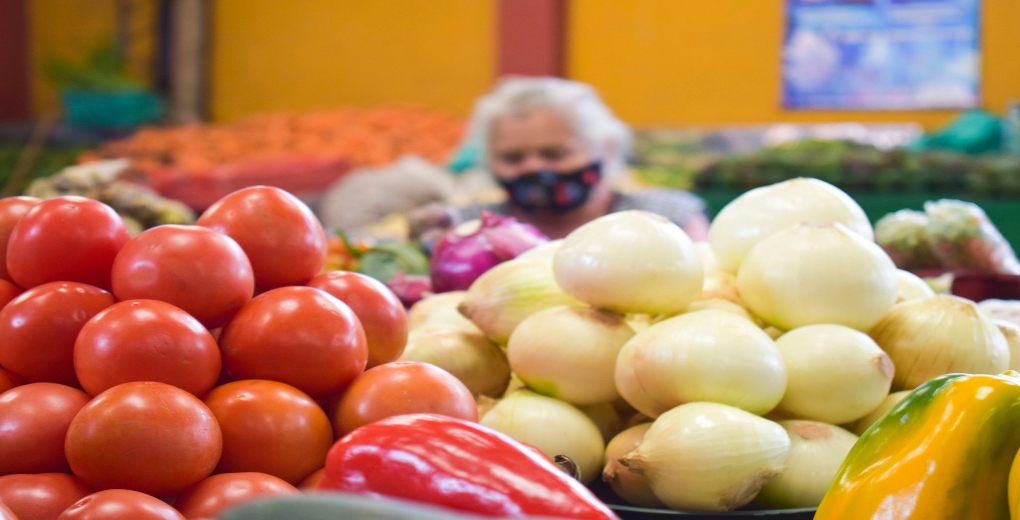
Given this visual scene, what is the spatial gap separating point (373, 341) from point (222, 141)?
608 centimetres

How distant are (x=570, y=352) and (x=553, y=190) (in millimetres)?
2071

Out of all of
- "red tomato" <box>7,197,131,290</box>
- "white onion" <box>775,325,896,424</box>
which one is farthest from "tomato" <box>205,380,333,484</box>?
"white onion" <box>775,325,896,424</box>

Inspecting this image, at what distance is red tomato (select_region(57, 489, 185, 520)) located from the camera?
686 millimetres

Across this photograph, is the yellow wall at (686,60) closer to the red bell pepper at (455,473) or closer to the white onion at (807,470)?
the white onion at (807,470)

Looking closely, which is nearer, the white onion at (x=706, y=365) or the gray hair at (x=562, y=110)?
the white onion at (x=706, y=365)

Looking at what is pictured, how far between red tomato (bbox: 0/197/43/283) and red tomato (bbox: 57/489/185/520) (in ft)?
1.32

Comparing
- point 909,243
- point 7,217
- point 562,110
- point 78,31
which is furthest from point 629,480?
point 78,31

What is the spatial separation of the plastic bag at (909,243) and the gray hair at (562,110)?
148 centimetres

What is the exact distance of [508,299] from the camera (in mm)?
1256

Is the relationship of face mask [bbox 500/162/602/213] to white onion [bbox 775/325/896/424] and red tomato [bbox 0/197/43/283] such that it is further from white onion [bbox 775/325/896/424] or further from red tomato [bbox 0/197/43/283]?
red tomato [bbox 0/197/43/283]

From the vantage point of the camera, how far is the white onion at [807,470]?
1.03m

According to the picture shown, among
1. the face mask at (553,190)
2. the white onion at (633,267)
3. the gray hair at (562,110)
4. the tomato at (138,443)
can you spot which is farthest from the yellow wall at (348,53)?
the tomato at (138,443)

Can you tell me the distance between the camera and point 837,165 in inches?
165

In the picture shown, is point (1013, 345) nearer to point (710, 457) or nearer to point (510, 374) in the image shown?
point (710, 457)
